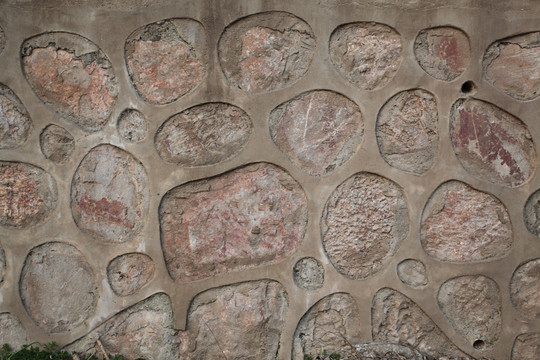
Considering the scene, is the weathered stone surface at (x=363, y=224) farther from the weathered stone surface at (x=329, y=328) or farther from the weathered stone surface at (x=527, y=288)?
the weathered stone surface at (x=527, y=288)

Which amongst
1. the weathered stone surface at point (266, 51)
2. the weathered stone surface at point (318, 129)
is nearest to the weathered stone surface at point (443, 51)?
the weathered stone surface at point (318, 129)

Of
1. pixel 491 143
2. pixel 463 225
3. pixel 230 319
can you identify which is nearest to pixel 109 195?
pixel 230 319

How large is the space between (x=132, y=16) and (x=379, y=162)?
1252 millimetres

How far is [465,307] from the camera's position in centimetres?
238

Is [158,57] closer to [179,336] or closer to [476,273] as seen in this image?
[179,336]

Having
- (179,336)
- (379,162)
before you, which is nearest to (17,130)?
(179,336)

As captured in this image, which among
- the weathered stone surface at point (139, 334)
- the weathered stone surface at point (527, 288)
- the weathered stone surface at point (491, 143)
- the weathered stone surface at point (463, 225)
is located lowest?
the weathered stone surface at point (139, 334)

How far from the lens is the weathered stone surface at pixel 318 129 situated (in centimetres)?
228

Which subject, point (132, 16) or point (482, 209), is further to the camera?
point (482, 209)

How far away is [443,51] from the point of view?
2270 millimetres

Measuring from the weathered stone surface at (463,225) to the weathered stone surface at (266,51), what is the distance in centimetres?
87

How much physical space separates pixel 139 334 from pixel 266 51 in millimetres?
1381

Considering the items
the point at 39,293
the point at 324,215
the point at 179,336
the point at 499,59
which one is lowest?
the point at 179,336

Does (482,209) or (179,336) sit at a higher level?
(482,209)
